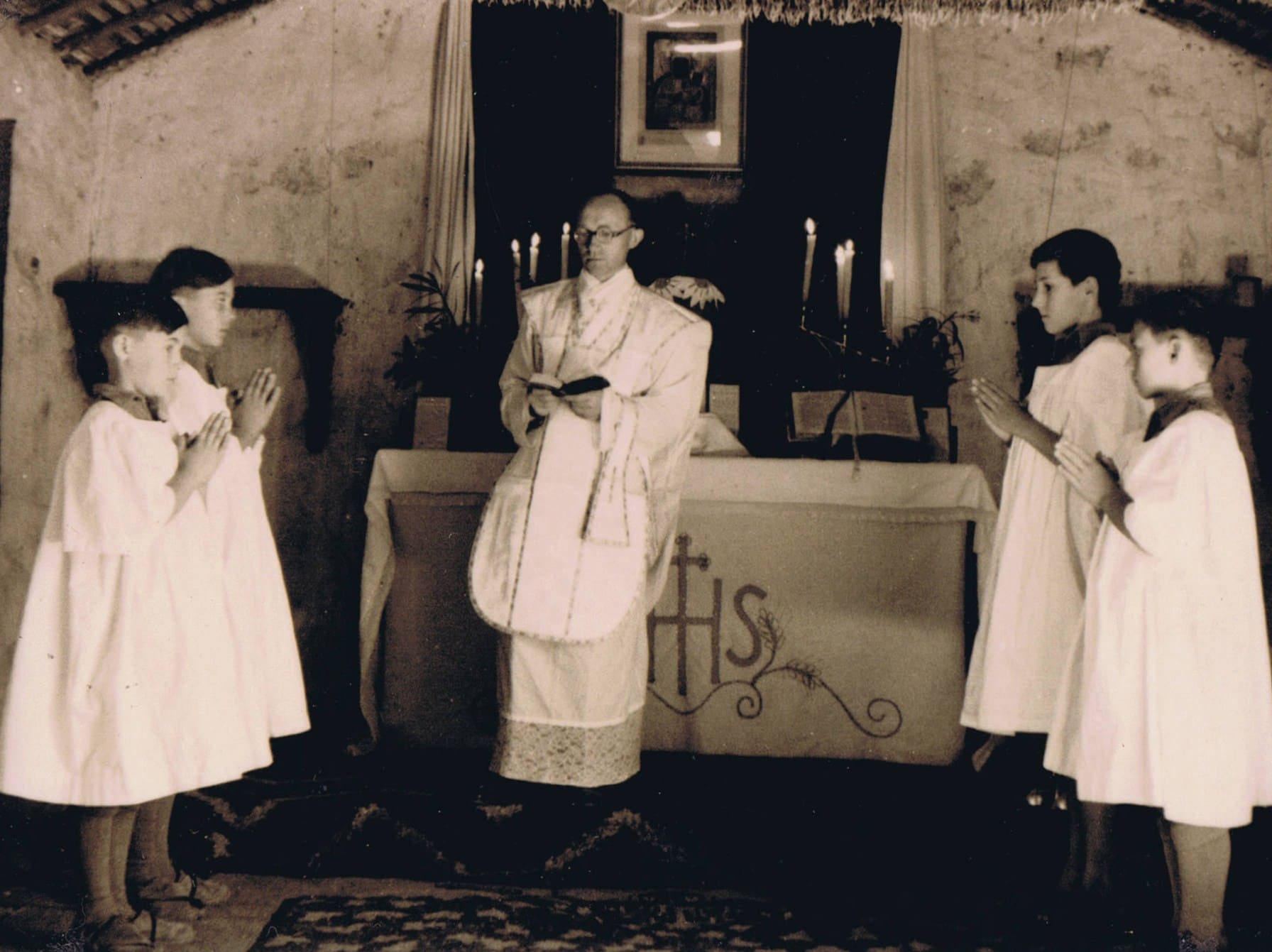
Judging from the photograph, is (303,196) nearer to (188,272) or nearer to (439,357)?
(439,357)

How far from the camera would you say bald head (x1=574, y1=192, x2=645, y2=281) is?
12.4ft

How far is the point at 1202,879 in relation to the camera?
2883 mm

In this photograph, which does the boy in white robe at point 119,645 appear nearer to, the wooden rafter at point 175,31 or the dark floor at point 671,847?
the dark floor at point 671,847

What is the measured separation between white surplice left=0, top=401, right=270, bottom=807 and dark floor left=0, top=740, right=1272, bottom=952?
536 millimetres

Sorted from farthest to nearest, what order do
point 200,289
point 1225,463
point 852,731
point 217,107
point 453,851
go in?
point 217,107
point 852,731
point 453,851
point 200,289
point 1225,463

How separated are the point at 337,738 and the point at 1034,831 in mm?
2572

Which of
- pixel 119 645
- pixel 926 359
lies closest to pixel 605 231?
pixel 926 359

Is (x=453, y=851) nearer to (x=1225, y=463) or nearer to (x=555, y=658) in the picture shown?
(x=555, y=658)

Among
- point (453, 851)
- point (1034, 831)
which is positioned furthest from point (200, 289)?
point (1034, 831)

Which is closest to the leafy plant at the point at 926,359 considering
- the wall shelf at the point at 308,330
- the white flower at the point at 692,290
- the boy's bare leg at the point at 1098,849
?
the white flower at the point at 692,290

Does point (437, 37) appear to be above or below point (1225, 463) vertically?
above

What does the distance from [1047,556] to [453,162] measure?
329 cm

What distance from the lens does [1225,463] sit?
115 inches

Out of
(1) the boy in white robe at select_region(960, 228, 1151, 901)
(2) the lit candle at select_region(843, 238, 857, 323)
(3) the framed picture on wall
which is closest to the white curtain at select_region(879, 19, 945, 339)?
(2) the lit candle at select_region(843, 238, 857, 323)
